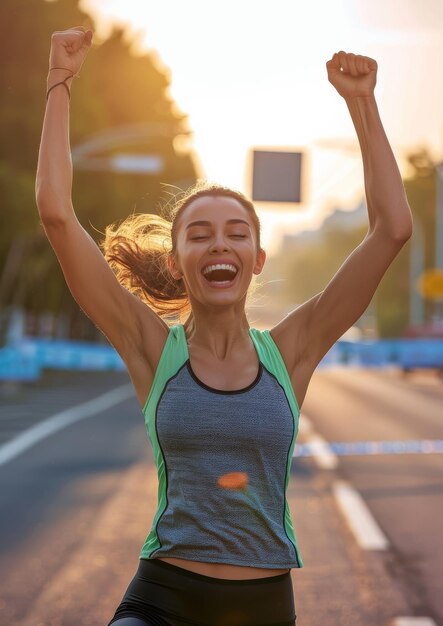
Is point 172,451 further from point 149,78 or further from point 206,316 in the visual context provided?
point 149,78

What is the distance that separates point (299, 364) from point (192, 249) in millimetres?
424

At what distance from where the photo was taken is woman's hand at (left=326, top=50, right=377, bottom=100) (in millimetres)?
3271

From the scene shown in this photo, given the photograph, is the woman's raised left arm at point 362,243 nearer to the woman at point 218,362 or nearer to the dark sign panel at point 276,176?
the woman at point 218,362

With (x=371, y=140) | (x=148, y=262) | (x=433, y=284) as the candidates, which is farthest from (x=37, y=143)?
(x=371, y=140)

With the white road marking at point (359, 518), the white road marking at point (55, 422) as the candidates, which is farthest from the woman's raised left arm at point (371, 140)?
the white road marking at point (55, 422)

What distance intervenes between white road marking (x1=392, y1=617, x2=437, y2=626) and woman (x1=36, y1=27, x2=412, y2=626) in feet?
10.9

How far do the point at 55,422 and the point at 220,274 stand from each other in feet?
55.4

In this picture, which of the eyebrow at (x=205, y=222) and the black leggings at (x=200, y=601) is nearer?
the black leggings at (x=200, y=601)

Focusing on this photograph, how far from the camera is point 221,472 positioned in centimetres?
301

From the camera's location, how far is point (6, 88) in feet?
105

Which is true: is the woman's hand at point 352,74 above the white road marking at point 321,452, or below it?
above

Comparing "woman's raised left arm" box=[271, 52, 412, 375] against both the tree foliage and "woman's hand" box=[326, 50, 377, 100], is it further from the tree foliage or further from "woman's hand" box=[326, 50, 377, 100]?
the tree foliage

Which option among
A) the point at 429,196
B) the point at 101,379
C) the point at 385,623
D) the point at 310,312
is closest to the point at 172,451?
the point at 310,312

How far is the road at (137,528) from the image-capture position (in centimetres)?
668
